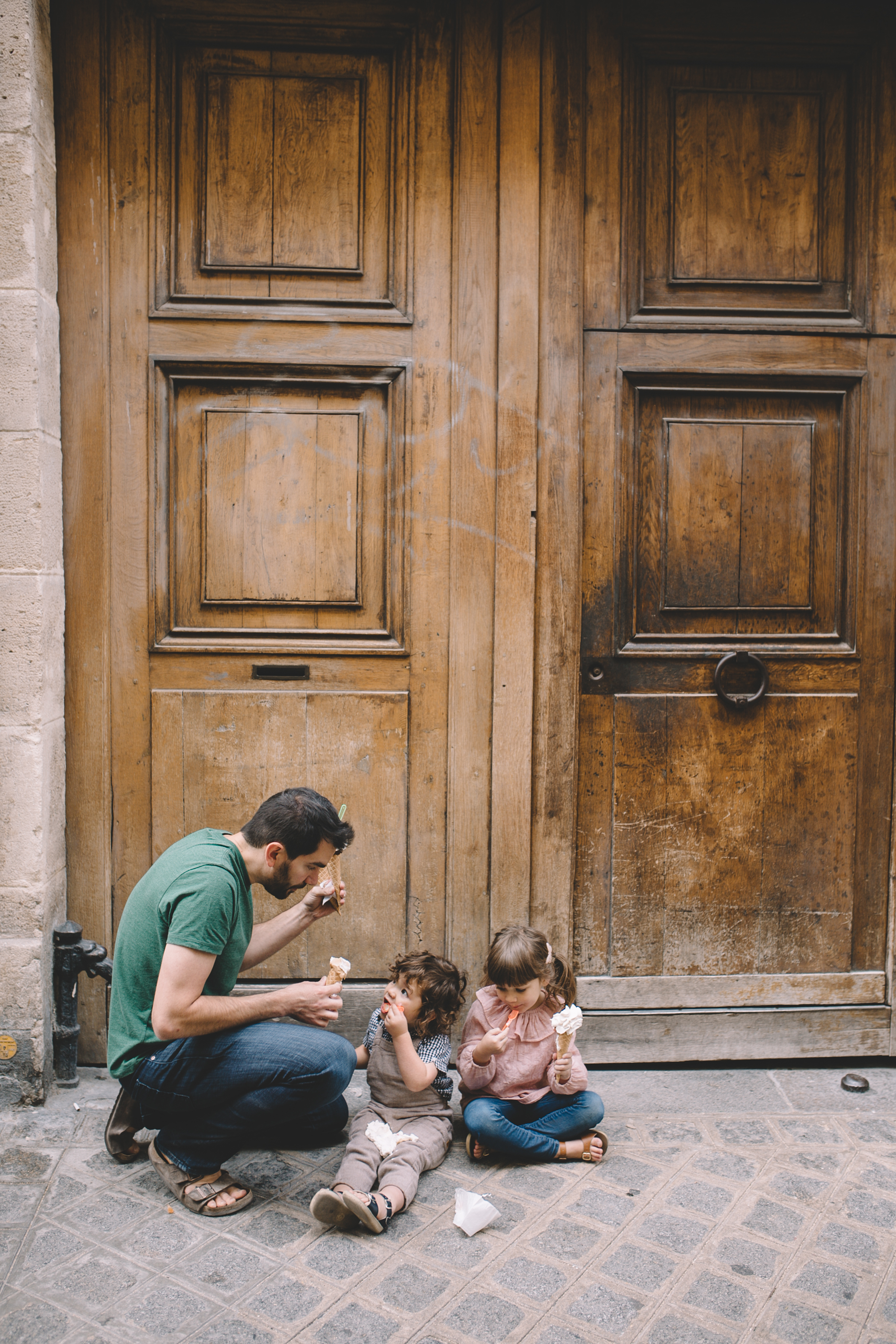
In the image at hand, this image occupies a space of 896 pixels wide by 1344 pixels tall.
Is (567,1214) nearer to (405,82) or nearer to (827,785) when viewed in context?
(827,785)

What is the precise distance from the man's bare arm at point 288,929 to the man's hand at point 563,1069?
0.82 meters

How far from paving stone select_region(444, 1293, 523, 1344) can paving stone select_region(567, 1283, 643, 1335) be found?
14 centimetres

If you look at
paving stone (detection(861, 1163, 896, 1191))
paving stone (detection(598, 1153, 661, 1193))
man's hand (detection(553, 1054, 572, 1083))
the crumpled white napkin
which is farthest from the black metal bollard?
paving stone (detection(861, 1163, 896, 1191))

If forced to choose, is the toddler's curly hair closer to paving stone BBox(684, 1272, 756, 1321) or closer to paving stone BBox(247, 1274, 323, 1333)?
paving stone BBox(247, 1274, 323, 1333)

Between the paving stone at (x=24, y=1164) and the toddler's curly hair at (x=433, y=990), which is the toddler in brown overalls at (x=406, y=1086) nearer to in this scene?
the toddler's curly hair at (x=433, y=990)

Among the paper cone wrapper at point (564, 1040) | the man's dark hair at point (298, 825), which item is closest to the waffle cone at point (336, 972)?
the man's dark hair at point (298, 825)

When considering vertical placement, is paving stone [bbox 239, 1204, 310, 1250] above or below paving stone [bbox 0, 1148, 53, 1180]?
below

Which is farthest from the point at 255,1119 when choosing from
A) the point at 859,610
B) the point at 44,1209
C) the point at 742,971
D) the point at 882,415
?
the point at 882,415

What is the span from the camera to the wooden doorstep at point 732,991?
3666 mm

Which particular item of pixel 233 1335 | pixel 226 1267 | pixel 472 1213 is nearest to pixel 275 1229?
pixel 226 1267

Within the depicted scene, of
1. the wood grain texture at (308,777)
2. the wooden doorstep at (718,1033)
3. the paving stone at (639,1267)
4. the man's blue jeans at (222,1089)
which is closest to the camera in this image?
the paving stone at (639,1267)

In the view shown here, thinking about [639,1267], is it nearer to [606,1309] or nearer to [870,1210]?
[606,1309]

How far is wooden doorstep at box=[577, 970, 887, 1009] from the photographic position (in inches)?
144

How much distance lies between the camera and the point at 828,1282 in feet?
8.08
